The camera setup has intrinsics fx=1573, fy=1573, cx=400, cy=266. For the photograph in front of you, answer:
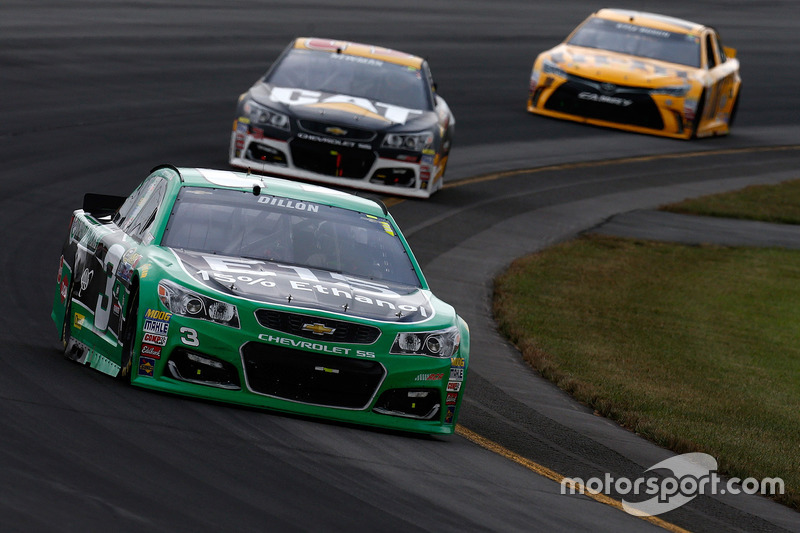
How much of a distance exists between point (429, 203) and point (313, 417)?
10.2 m

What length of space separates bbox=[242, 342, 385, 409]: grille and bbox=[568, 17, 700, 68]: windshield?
1799cm

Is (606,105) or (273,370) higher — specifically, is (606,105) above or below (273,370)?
below

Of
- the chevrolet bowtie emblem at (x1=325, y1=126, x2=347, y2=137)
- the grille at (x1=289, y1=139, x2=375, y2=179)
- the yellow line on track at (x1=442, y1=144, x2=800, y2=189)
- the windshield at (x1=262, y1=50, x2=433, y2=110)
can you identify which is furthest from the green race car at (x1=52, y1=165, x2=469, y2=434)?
the yellow line on track at (x1=442, y1=144, x2=800, y2=189)

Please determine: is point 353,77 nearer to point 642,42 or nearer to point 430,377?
point 642,42

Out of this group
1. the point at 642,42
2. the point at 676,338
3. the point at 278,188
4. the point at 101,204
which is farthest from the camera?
the point at 642,42

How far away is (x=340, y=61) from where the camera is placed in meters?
18.5

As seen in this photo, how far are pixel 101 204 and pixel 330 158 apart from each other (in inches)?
279

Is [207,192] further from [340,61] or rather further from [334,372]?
[340,61]

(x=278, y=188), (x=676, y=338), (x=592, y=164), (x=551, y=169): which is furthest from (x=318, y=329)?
(x=592, y=164)

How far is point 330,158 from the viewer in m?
17.0

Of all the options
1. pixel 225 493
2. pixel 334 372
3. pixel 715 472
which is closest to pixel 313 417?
pixel 334 372

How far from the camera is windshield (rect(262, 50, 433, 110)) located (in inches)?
709

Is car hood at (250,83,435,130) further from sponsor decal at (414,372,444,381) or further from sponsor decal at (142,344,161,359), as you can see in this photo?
sponsor decal at (142,344,161,359)

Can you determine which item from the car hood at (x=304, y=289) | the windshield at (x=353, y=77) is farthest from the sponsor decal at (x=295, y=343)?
the windshield at (x=353, y=77)
